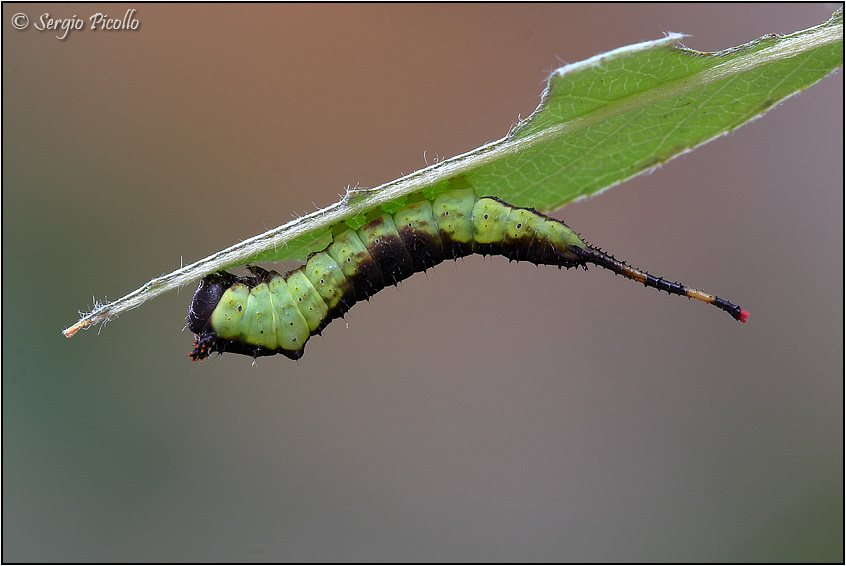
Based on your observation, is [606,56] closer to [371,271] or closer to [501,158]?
[501,158]

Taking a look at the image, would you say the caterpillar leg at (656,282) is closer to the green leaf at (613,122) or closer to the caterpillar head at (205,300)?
the green leaf at (613,122)

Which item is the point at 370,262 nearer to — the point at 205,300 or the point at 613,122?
the point at 205,300

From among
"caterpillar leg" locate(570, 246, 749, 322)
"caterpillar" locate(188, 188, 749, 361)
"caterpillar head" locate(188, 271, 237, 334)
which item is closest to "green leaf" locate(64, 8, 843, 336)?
"caterpillar" locate(188, 188, 749, 361)

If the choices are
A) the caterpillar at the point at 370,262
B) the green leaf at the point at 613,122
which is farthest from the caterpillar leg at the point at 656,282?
the green leaf at the point at 613,122

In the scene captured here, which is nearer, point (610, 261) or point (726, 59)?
point (726, 59)

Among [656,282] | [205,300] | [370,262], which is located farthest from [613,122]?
[205,300]

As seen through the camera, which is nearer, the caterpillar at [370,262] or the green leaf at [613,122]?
the green leaf at [613,122]

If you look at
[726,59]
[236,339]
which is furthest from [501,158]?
[236,339]
